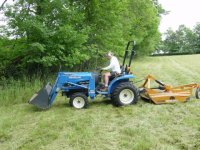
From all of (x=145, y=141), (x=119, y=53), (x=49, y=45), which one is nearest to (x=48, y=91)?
(x=49, y=45)

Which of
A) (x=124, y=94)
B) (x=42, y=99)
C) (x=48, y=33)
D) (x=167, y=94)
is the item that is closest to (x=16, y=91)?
(x=42, y=99)

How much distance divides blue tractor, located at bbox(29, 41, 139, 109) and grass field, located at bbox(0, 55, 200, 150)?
251mm

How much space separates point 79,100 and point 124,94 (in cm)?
122

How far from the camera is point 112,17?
44.1 ft

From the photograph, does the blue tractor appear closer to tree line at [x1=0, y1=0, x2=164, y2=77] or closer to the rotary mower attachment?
the rotary mower attachment

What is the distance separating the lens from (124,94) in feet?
27.0

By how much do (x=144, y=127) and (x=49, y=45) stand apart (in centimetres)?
563

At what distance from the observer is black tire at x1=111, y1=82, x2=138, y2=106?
8.06m

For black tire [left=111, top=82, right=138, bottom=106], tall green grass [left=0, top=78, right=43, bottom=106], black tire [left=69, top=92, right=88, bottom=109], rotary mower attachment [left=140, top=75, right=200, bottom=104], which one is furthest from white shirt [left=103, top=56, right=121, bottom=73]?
tall green grass [left=0, top=78, right=43, bottom=106]

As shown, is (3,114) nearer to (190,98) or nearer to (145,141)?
(145,141)

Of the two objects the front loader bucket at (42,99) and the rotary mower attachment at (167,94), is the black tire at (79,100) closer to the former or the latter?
the front loader bucket at (42,99)

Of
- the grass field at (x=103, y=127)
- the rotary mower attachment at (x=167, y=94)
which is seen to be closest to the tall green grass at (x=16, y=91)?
the grass field at (x=103, y=127)

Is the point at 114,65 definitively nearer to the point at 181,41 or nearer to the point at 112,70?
the point at 112,70

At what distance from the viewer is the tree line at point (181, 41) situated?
261 feet
